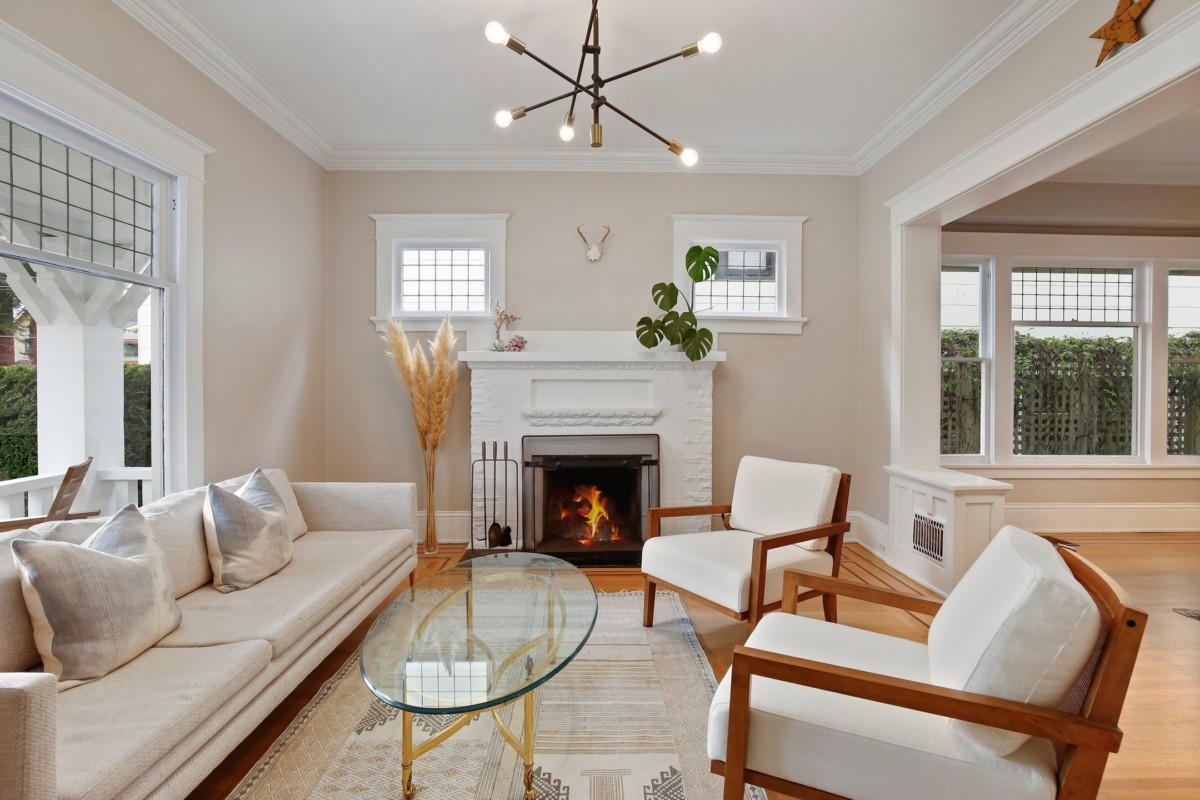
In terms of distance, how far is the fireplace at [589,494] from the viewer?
13.1 ft

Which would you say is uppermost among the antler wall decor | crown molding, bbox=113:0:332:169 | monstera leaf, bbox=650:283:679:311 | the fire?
crown molding, bbox=113:0:332:169

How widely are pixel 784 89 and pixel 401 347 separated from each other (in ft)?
9.98

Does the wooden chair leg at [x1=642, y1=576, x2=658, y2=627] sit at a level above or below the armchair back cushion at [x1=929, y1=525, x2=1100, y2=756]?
below

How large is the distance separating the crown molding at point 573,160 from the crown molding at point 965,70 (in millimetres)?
438

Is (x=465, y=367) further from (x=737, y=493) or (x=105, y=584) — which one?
(x=105, y=584)

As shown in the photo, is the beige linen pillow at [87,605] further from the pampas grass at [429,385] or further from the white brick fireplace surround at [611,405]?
the white brick fireplace surround at [611,405]

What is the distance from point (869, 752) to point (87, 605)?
2.11m

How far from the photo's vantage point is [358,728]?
2041mm

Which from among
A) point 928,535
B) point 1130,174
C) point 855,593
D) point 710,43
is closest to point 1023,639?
point 855,593

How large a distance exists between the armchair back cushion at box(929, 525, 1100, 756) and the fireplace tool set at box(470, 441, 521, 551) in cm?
314

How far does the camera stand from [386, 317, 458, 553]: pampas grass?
400 cm

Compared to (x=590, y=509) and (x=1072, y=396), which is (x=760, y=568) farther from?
(x=1072, y=396)

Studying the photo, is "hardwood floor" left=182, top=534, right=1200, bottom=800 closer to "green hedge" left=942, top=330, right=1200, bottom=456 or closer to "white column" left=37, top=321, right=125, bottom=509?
"green hedge" left=942, top=330, right=1200, bottom=456

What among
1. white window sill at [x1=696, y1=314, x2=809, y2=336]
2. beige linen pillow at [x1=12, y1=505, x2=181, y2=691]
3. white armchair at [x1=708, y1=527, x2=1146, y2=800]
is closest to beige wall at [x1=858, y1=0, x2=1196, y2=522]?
white window sill at [x1=696, y1=314, x2=809, y2=336]
